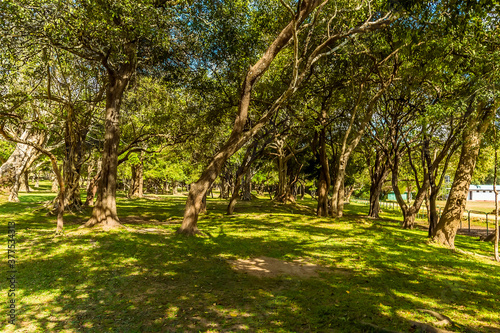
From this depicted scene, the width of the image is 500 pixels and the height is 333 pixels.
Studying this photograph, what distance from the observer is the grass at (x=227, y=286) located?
5.32 meters

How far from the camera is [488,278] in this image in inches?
352

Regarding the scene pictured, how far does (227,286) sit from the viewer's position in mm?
7285

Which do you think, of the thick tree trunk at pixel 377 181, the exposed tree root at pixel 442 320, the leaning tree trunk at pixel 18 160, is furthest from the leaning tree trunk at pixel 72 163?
the thick tree trunk at pixel 377 181

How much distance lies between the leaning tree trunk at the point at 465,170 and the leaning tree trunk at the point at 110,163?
571 inches

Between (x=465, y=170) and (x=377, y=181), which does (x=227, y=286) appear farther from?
(x=377, y=181)

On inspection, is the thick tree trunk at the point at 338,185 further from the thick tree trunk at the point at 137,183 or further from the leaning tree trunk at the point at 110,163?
the thick tree trunk at the point at 137,183

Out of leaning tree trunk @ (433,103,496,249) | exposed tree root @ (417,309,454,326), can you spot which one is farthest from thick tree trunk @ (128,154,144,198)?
exposed tree root @ (417,309,454,326)

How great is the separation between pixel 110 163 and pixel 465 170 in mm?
15157

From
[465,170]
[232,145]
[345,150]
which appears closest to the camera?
[465,170]

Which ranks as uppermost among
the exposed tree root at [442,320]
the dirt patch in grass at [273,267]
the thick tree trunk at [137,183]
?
the thick tree trunk at [137,183]

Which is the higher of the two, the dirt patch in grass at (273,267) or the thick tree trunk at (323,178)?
the thick tree trunk at (323,178)

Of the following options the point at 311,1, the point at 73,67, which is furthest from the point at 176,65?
the point at 311,1

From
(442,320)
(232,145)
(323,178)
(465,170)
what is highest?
(232,145)

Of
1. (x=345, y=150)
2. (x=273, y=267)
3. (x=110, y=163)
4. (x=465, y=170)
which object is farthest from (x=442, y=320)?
(x=345, y=150)
